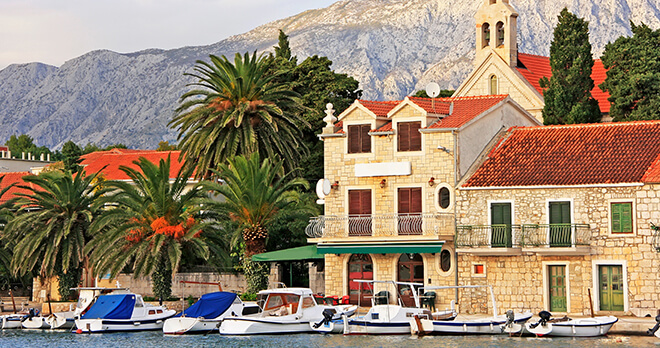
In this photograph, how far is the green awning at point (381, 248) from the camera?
44188mm

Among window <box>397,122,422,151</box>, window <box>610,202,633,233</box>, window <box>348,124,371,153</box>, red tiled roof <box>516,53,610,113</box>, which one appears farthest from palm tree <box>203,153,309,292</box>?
red tiled roof <box>516,53,610,113</box>

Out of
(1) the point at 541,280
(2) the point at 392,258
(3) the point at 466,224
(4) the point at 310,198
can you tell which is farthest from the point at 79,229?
(1) the point at 541,280

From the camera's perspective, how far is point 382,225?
150ft

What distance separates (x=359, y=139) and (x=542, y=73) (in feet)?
87.1

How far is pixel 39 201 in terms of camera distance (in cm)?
5262

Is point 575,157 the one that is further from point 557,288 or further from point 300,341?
point 300,341

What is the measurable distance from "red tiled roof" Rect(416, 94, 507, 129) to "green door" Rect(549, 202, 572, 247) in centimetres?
591

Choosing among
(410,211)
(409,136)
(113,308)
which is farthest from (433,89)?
(113,308)

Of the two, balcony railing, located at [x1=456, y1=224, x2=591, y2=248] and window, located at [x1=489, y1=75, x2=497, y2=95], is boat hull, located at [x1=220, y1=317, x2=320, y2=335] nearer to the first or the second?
balcony railing, located at [x1=456, y1=224, x2=591, y2=248]

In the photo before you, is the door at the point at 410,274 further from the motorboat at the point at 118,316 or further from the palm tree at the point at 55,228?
the palm tree at the point at 55,228

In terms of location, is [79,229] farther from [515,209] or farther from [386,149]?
[515,209]

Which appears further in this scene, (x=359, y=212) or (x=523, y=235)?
(x=359, y=212)

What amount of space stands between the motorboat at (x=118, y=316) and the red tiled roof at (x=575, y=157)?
15454mm

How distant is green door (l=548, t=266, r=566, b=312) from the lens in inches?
1652
